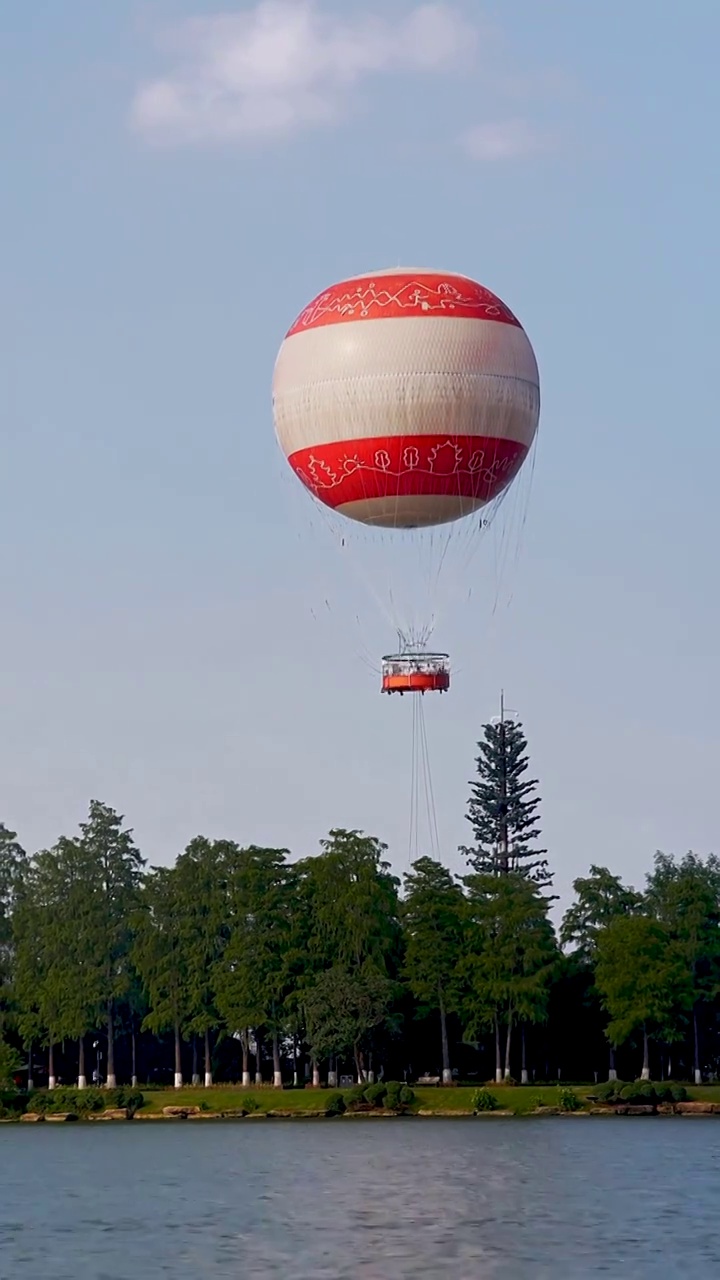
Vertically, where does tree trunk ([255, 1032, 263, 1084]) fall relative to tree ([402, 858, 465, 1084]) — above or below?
below

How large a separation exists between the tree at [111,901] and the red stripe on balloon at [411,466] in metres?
56.8

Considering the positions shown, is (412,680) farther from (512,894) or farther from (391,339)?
(512,894)

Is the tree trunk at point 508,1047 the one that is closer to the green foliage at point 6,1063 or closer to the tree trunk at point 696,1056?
the tree trunk at point 696,1056

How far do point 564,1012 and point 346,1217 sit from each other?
64152mm

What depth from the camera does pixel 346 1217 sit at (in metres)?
56.1

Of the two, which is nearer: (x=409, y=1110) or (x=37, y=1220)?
(x=37, y=1220)

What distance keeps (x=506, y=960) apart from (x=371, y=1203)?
179 feet

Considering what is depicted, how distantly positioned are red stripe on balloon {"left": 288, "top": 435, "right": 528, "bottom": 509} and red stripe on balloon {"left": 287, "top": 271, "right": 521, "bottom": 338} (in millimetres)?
3373

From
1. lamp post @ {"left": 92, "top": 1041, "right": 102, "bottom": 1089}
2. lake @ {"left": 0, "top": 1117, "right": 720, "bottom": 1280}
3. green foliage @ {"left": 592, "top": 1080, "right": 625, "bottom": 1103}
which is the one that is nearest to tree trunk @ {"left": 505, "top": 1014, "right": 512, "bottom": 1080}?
green foliage @ {"left": 592, "top": 1080, "right": 625, "bottom": 1103}

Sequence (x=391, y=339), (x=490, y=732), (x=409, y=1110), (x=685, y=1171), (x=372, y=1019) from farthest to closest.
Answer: (x=490, y=732) → (x=372, y=1019) → (x=409, y=1110) → (x=685, y=1171) → (x=391, y=339)

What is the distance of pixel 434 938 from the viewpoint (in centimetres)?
11562

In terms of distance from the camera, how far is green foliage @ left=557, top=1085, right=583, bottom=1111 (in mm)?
99688

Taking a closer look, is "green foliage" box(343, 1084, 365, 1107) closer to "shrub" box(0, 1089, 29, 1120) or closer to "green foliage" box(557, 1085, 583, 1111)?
"green foliage" box(557, 1085, 583, 1111)

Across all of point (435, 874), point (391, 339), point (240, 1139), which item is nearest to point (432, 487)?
point (391, 339)
